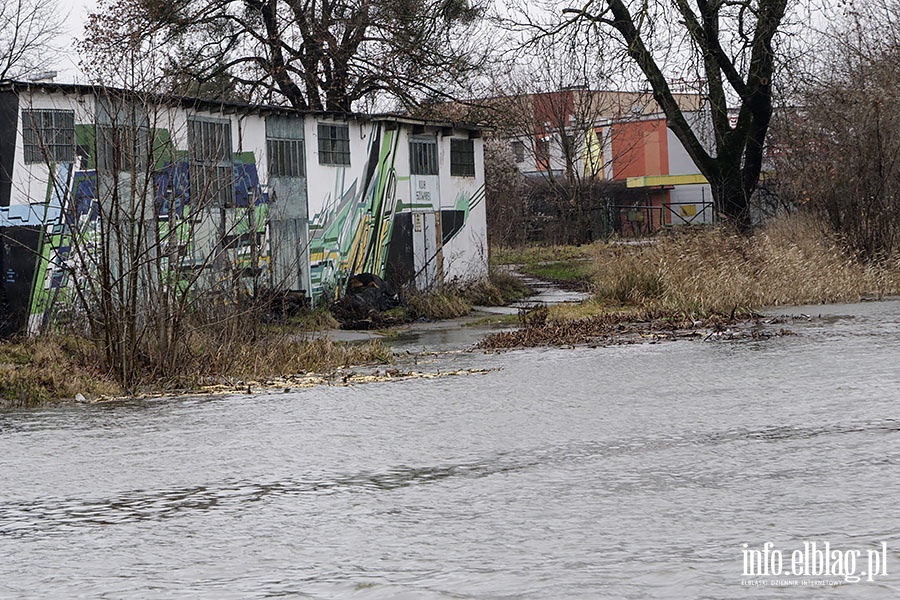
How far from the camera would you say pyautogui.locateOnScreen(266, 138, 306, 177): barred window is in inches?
977

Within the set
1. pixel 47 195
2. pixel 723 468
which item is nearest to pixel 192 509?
pixel 723 468

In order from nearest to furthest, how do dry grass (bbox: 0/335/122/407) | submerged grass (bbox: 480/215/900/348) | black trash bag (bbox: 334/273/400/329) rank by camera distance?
1. dry grass (bbox: 0/335/122/407)
2. submerged grass (bbox: 480/215/900/348)
3. black trash bag (bbox: 334/273/400/329)

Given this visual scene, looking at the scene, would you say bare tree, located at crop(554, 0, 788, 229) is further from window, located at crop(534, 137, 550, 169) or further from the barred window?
window, located at crop(534, 137, 550, 169)

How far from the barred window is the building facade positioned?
0.09ft

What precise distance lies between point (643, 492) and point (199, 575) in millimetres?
2528

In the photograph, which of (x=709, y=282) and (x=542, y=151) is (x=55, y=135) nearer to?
(x=709, y=282)

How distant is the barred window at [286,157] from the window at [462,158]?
6053 millimetres

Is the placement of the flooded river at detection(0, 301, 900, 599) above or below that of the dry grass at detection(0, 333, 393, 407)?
below

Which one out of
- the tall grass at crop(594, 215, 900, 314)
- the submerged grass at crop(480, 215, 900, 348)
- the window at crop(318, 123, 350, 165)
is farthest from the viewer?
the window at crop(318, 123, 350, 165)

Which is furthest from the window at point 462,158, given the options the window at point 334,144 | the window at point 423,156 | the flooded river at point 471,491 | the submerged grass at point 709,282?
the flooded river at point 471,491

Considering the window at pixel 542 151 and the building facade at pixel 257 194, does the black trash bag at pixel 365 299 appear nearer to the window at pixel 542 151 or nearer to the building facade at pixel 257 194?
the building facade at pixel 257 194

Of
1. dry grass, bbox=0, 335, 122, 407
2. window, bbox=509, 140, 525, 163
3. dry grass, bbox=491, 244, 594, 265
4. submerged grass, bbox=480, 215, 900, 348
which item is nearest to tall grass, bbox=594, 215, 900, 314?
submerged grass, bbox=480, 215, 900, 348

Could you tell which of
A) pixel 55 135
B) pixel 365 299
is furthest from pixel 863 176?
pixel 55 135

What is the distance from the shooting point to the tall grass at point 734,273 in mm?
20594
